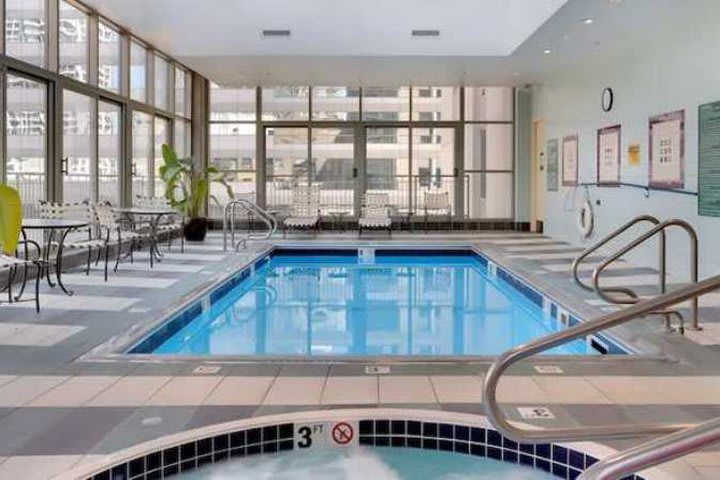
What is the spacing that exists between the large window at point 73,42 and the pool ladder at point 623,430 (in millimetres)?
7449

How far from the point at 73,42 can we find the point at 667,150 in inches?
270

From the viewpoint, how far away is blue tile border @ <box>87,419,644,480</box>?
2.62m

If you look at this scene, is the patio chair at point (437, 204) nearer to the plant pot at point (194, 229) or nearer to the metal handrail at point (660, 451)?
the plant pot at point (194, 229)

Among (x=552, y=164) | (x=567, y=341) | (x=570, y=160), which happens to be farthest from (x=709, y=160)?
(x=567, y=341)

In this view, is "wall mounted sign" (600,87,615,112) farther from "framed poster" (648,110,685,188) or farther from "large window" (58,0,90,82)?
"large window" (58,0,90,82)

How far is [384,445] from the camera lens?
2955 millimetres

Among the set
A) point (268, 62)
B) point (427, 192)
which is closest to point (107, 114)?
point (268, 62)

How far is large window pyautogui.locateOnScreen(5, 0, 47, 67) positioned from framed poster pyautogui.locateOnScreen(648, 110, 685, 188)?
263 inches

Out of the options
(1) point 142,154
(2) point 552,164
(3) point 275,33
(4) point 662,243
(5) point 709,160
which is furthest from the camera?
(2) point 552,164

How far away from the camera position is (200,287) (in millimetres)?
6488

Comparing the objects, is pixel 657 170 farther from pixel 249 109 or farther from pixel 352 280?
pixel 249 109

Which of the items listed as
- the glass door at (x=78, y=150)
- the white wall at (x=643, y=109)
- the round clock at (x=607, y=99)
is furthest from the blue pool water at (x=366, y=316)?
the round clock at (x=607, y=99)

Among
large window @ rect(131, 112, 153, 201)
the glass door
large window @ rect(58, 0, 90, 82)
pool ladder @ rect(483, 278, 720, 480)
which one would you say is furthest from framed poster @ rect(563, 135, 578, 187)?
pool ladder @ rect(483, 278, 720, 480)

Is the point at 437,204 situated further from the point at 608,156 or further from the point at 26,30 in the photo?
the point at 26,30
